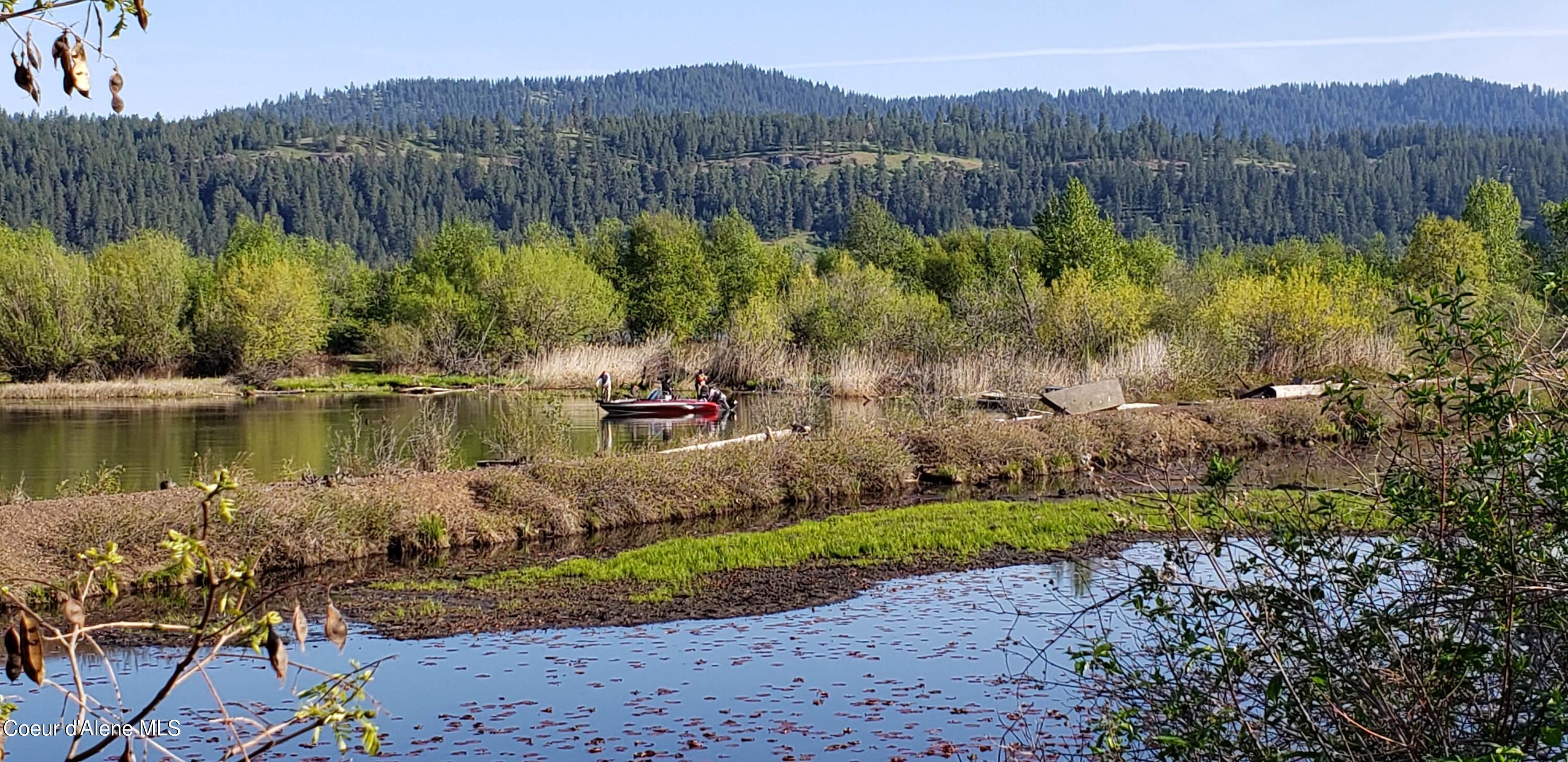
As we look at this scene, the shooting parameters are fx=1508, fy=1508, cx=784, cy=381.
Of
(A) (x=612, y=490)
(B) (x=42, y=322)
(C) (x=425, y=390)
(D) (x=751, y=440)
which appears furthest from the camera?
(B) (x=42, y=322)

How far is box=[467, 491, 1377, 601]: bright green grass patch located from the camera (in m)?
17.4

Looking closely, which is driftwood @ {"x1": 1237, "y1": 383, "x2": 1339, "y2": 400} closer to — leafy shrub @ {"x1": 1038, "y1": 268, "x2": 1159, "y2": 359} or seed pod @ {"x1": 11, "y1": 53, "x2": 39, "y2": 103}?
leafy shrub @ {"x1": 1038, "y1": 268, "x2": 1159, "y2": 359}

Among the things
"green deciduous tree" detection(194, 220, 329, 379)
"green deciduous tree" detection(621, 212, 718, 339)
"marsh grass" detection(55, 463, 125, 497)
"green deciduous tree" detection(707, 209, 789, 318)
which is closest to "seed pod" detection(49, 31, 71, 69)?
"marsh grass" detection(55, 463, 125, 497)

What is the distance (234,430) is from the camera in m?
38.4

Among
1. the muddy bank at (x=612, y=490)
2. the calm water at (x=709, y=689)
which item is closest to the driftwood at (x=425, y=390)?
the muddy bank at (x=612, y=490)

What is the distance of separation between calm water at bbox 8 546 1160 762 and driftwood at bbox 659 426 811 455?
9.65m

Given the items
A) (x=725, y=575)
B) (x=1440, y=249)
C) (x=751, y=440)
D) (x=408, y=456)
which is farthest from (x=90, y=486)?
(x=1440, y=249)

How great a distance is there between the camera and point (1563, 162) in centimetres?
19500

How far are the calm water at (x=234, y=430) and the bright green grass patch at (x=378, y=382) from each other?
15.0 ft

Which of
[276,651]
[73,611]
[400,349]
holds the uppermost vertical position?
[73,611]

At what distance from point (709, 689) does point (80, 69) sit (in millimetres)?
10177

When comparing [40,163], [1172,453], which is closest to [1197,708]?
[1172,453]

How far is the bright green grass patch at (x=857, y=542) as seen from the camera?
1744cm

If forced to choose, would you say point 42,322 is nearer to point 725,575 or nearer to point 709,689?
point 725,575
